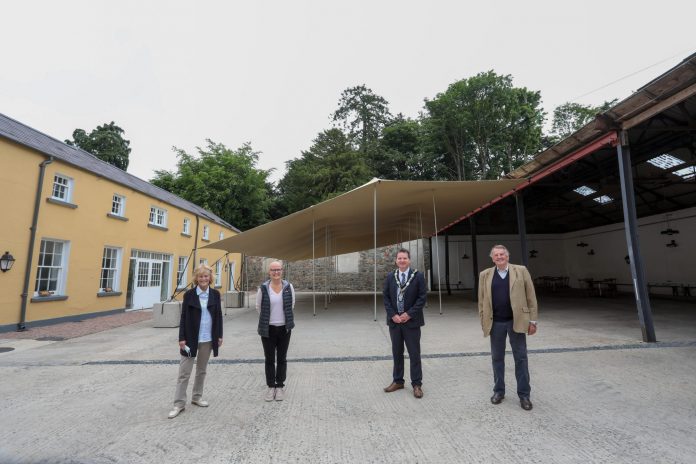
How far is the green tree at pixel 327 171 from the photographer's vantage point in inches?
840

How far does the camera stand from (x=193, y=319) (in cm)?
255

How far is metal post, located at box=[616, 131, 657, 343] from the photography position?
14.4 ft

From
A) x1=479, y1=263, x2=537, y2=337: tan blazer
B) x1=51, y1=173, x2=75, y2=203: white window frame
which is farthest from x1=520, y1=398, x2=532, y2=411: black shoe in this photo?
x1=51, y1=173, x2=75, y2=203: white window frame

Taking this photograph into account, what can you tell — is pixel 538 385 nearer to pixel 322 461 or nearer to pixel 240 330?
pixel 322 461

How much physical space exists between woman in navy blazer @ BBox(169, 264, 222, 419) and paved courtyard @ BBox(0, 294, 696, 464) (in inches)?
6.9

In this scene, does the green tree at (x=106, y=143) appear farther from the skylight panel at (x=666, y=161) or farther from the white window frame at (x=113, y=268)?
the skylight panel at (x=666, y=161)

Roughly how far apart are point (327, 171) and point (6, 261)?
1672 cm

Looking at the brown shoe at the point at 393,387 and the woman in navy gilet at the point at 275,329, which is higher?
the woman in navy gilet at the point at 275,329

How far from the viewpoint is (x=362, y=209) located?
7336mm

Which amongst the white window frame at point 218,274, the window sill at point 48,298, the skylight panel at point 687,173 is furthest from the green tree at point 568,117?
the window sill at point 48,298

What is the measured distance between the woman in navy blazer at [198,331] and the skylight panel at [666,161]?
1051cm

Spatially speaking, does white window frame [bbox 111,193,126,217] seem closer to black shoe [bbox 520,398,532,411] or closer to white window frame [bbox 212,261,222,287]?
white window frame [bbox 212,261,222,287]

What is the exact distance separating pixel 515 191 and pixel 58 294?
33.4ft

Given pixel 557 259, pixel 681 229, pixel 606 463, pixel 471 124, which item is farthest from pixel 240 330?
pixel 471 124
